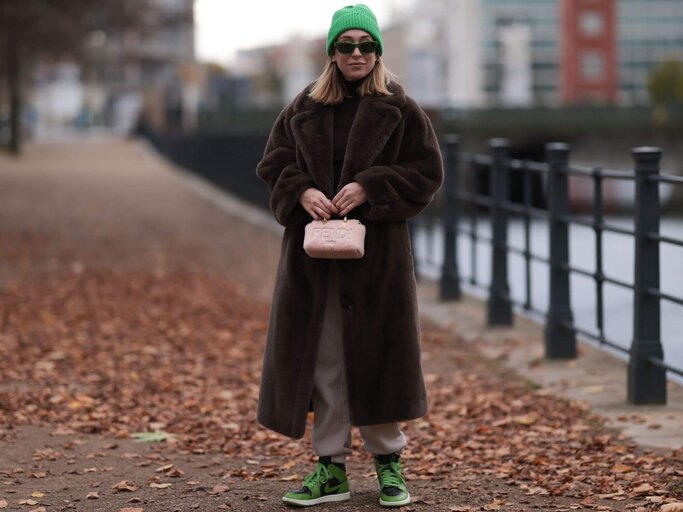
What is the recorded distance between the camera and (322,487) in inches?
205

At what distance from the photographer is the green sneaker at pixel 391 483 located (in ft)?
16.8

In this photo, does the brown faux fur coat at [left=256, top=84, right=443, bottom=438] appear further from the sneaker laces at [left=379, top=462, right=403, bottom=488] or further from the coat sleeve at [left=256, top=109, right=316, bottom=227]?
the sneaker laces at [left=379, top=462, right=403, bottom=488]

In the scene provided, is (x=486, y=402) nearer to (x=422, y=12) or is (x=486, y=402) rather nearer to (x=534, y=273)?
(x=534, y=273)

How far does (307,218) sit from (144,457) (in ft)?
5.57

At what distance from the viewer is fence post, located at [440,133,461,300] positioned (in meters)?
12.4

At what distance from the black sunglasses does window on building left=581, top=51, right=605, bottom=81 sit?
118 metres

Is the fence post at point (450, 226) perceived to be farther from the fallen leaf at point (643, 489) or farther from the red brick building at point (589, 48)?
the red brick building at point (589, 48)

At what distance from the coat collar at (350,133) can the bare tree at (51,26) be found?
774 inches

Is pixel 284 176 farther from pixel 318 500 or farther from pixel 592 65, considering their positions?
pixel 592 65

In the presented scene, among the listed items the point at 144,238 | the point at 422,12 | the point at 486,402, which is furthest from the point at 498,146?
the point at 422,12

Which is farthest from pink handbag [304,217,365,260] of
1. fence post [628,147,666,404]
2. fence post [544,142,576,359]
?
fence post [544,142,576,359]

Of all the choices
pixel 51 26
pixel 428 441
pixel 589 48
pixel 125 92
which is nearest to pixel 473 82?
pixel 589 48

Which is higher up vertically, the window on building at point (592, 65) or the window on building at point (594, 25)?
the window on building at point (594, 25)

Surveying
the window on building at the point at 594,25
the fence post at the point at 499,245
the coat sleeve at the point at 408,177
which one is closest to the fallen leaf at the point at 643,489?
the coat sleeve at the point at 408,177
